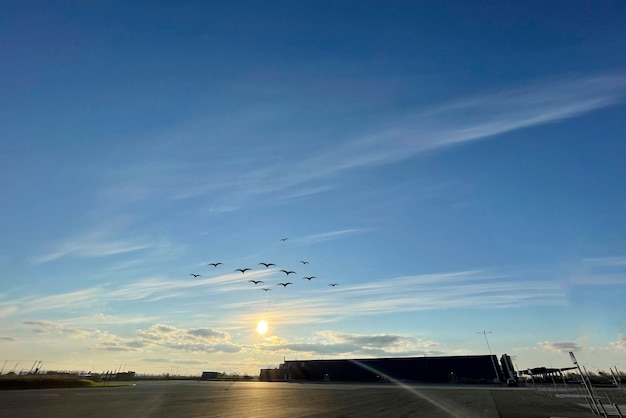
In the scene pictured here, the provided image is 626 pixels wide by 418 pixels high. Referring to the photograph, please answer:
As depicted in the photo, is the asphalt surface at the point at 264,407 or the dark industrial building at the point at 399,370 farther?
the dark industrial building at the point at 399,370

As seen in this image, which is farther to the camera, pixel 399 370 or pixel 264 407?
pixel 399 370

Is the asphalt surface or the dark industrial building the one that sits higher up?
the dark industrial building

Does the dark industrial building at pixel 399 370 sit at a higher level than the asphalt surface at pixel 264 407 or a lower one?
higher

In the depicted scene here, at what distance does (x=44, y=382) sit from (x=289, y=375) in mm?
92116

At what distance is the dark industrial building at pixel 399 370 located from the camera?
10225 cm

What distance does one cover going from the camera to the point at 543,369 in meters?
65.7

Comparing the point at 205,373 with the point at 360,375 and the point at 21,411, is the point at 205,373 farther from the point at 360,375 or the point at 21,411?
the point at 21,411

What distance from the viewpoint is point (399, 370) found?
113625 millimetres

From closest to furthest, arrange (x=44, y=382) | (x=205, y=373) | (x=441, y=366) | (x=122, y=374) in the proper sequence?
(x=44, y=382), (x=441, y=366), (x=122, y=374), (x=205, y=373)

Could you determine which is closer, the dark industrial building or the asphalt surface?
the asphalt surface

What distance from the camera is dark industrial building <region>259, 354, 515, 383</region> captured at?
102 metres

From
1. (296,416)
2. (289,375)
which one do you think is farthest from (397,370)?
(296,416)

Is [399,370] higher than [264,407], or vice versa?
[399,370]

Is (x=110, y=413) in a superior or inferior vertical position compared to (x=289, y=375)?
inferior
